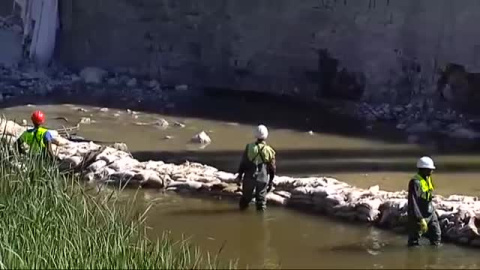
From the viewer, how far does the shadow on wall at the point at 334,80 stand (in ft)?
62.9

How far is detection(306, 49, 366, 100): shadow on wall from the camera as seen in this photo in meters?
19.2

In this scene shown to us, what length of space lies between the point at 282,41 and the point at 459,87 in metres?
3.93

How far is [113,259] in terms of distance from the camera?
7453 millimetres

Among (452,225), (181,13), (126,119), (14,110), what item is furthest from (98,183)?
(181,13)

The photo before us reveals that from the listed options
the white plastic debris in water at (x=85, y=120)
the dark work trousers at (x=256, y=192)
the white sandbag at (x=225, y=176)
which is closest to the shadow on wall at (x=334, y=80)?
the white plastic debris in water at (x=85, y=120)

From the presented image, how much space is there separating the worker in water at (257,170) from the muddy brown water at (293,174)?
0.74 feet

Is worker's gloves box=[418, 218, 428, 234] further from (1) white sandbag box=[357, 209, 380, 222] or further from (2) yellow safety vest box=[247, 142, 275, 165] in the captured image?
(2) yellow safety vest box=[247, 142, 275, 165]

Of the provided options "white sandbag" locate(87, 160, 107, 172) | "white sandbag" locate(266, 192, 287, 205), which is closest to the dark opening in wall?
"white sandbag" locate(87, 160, 107, 172)

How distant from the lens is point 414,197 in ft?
32.2

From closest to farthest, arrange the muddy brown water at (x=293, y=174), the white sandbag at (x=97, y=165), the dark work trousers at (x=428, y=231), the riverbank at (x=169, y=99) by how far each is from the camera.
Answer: the muddy brown water at (x=293, y=174) → the dark work trousers at (x=428, y=231) → the white sandbag at (x=97, y=165) → the riverbank at (x=169, y=99)

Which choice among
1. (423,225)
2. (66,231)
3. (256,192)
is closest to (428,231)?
(423,225)

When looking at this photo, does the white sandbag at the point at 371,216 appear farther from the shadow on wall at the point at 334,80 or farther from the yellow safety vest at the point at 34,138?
the shadow on wall at the point at 334,80

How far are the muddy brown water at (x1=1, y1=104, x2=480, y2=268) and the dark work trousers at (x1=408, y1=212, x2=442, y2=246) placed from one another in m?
0.10

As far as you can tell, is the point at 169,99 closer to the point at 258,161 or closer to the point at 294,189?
the point at 294,189
